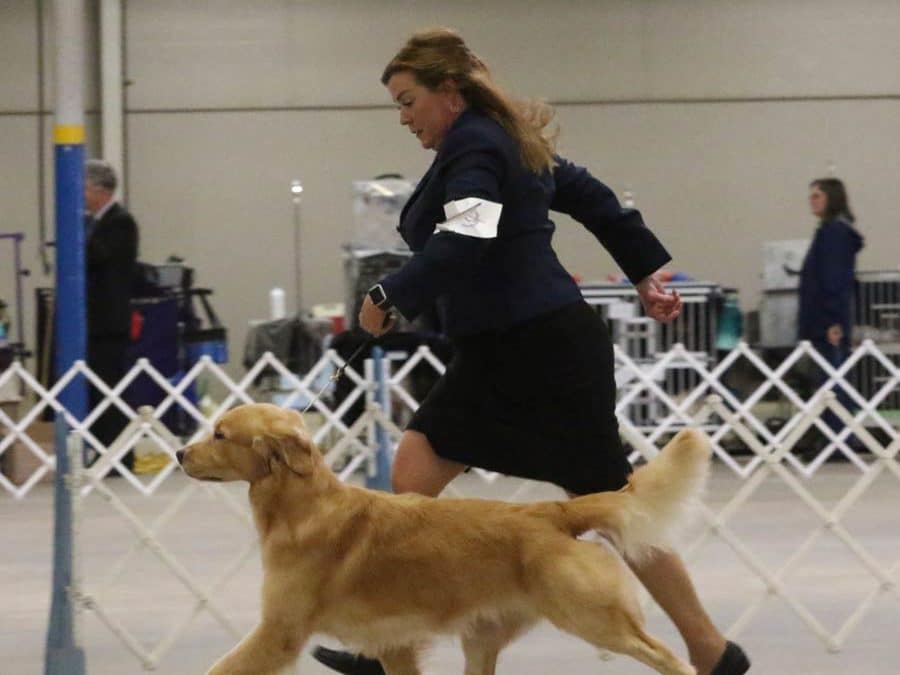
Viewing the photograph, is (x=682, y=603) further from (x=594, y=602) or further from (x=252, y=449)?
Answer: (x=252, y=449)

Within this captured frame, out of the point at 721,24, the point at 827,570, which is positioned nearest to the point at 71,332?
the point at 827,570

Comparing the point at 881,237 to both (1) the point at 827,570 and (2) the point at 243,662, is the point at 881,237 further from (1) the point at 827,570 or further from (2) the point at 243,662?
(2) the point at 243,662

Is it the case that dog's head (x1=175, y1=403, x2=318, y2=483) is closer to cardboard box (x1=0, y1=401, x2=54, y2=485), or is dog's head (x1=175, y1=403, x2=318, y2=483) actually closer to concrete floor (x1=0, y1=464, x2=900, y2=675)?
concrete floor (x1=0, y1=464, x2=900, y2=675)

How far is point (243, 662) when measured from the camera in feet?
10.6

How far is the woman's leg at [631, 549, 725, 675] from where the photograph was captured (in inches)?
139

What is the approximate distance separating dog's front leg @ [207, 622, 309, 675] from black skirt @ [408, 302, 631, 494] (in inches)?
20.2

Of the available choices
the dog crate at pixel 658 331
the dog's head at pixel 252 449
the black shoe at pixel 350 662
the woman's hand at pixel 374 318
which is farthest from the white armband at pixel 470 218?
the dog crate at pixel 658 331

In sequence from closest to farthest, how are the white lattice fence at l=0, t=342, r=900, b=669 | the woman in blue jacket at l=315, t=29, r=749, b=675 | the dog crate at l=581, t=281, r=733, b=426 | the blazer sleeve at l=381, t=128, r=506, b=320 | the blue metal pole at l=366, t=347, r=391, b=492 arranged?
the blazer sleeve at l=381, t=128, r=506, b=320 → the woman in blue jacket at l=315, t=29, r=749, b=675 → the white lattice fence at l=0, t=342, r=900, b=669 → the blue metal pole at l=366, t=347, r=391, b=492 → the dog crate at l=581, t=281, r=733, b=426

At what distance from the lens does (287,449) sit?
329 cm

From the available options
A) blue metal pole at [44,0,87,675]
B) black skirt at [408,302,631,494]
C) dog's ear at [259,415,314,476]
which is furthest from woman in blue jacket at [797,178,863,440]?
dog's ear at [259,415,314,476]

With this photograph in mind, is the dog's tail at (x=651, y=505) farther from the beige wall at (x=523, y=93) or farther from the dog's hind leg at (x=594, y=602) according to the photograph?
the beige wall at (x=523, y=93)

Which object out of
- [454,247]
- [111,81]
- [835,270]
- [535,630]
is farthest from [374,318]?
[111,81]

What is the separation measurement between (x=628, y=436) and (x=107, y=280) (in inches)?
182

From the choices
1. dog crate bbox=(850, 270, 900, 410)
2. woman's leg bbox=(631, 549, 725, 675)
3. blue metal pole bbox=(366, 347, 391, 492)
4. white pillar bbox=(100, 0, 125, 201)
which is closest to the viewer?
woman's leg bbox=(631, 549, 725, 675)
